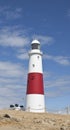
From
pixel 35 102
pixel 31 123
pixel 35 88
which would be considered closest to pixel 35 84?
pixel 35 88

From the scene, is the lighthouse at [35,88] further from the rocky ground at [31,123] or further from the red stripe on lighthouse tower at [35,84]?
the rocky ground at [31,123]

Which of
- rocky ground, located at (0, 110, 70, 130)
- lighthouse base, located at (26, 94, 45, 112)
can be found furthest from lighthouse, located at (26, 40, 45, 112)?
rocky ground, located at (0, 110, 70, 130)

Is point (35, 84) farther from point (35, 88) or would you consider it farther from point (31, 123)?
point (31, 123)

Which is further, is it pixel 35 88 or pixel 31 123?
pixel 35 88

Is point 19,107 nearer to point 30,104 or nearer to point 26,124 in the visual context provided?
point 30,104

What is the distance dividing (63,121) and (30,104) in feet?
39.2

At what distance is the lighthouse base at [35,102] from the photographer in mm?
39719

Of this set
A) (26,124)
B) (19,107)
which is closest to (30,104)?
(19,107)

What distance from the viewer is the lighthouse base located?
130 ft

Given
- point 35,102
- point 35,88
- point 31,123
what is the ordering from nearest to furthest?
point 31,123 → point 35,88 → point 35,102

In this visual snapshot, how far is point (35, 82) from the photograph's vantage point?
40000 mm

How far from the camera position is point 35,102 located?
39875 mm

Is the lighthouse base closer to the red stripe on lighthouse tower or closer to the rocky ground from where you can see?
the red stripe on lighthouse tower

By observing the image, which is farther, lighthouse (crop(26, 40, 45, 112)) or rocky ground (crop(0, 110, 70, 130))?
lighthouse (crop(26, 40, 45, 112))
